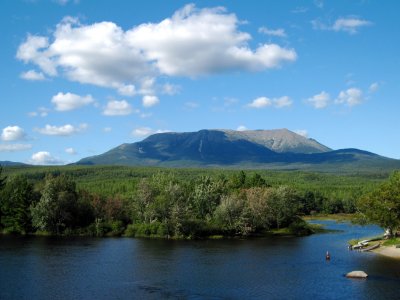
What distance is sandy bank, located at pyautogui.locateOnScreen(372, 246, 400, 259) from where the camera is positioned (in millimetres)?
93938

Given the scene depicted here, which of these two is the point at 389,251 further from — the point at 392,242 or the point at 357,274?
the point at 357,274

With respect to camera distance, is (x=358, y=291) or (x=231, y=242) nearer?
(x=358, y=291)

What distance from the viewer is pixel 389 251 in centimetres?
9738

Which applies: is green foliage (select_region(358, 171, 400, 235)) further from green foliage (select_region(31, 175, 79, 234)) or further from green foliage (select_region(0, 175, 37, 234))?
green foliage (select_region(0, 175, 37, 234))

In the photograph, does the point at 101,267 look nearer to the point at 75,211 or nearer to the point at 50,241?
the point at 50,241

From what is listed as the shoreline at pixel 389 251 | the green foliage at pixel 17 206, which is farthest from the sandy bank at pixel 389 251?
the green foliage at pixel 17 206

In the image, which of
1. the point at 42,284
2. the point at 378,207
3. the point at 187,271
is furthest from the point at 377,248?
the point at 42,284

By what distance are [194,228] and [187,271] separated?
5379cm

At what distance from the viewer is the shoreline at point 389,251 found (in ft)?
308

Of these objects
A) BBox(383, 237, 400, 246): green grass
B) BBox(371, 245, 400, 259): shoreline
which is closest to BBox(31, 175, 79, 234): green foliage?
BBox(371, 245, 400, 259): shoreline

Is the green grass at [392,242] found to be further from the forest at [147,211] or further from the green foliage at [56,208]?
the green foliage at [56,208]

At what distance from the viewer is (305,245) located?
372 feet

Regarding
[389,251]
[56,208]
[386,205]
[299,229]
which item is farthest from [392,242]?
[56,208]

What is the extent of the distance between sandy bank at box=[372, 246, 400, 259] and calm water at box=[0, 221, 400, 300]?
4034 mm
